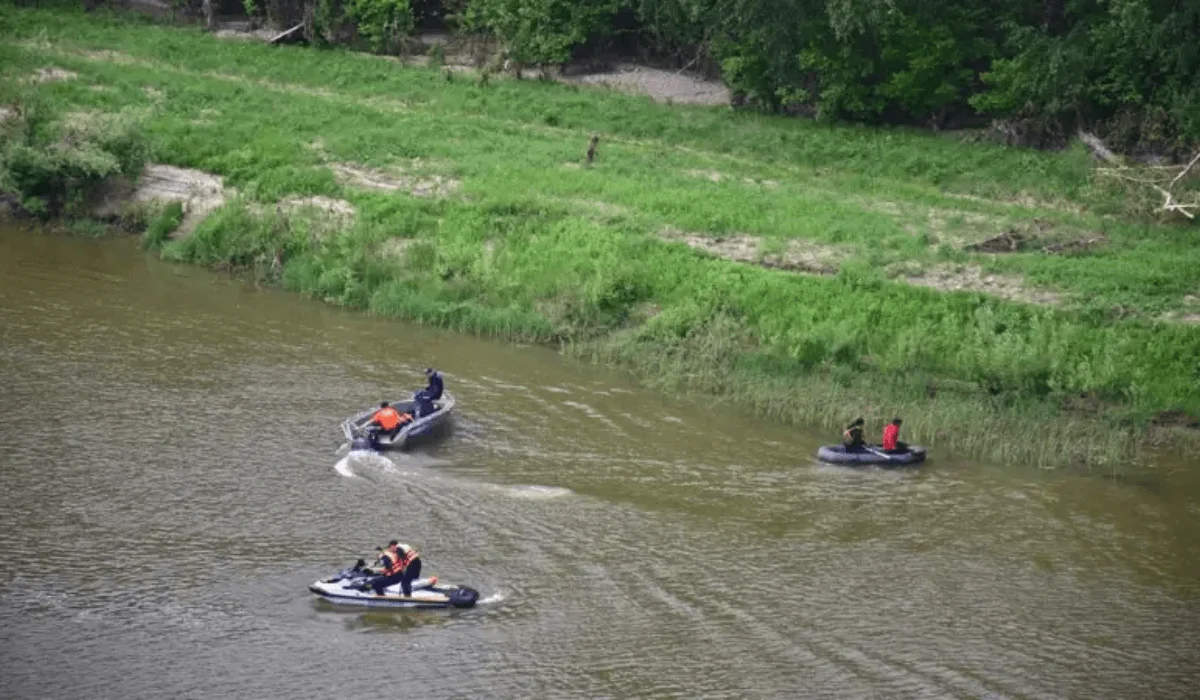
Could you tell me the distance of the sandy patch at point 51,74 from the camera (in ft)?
166

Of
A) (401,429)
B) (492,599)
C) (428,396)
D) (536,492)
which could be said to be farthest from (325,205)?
(492,599)

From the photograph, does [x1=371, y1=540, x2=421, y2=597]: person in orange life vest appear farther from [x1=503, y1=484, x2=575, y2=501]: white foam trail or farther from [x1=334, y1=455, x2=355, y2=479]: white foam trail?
[x1=334, y1=455, x2=355, y2=479]: white foam trail

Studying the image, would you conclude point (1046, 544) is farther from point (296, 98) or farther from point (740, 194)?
point (296, 98)

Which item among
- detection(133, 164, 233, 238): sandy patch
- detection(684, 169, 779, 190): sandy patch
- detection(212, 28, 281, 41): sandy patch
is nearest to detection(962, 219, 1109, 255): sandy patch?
detection(684, 169, 779, 190): sandy patch

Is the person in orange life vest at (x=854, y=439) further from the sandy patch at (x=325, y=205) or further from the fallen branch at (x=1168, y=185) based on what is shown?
the sandy patch at (x=325, y=205)

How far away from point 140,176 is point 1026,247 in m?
25.1

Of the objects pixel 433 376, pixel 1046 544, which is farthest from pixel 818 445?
pixel 433 376

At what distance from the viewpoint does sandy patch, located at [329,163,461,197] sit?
4319cm

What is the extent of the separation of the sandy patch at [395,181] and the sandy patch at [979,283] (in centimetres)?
1391

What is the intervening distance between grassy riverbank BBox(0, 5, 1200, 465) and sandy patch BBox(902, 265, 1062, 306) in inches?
3.1

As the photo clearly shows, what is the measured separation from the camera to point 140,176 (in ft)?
146

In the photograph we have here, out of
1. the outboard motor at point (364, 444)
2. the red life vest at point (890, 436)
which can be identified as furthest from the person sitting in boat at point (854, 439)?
the outboard motor at point (364, 444)

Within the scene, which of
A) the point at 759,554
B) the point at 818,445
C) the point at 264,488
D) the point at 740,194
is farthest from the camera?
the point at 740,194

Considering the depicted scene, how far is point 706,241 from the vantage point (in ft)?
129
